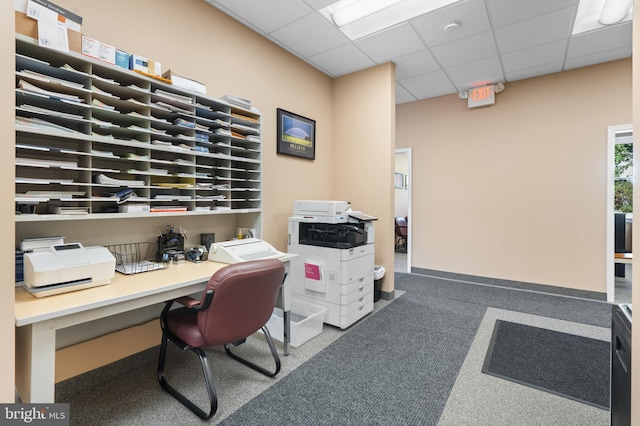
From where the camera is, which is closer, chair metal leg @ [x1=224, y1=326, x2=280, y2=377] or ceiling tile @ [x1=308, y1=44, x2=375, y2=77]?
chair metal leg @ [x1=224, y1=326, x2=280, y2=377]

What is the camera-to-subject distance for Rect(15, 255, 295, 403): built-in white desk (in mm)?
1168

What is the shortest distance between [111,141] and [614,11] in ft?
13.6

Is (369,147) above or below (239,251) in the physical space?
above

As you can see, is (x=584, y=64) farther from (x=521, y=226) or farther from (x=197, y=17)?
(x=197, y=17)

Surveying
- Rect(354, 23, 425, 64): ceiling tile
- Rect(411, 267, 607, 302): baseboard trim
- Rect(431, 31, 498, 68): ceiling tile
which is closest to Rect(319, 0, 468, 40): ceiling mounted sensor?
A: Rect(354, 23, 425, 64): ceiling tile

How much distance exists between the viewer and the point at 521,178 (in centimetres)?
397

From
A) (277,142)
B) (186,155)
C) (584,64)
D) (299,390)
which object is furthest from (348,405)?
(584,64)

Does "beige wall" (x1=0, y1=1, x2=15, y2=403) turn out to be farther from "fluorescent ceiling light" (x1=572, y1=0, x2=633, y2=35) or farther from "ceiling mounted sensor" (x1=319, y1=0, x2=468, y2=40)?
"fluorescent ceiling light" (x1=572, y1=0, x2=633, y2=35)

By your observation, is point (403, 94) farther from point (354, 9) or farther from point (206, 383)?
point (206, 383)

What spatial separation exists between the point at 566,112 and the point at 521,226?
59.4 inches

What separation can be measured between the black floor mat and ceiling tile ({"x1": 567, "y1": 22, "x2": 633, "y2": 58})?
290cm

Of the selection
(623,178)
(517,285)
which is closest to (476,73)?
(517,285)

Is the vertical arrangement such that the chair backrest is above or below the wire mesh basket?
below

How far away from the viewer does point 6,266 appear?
101 centimetres
